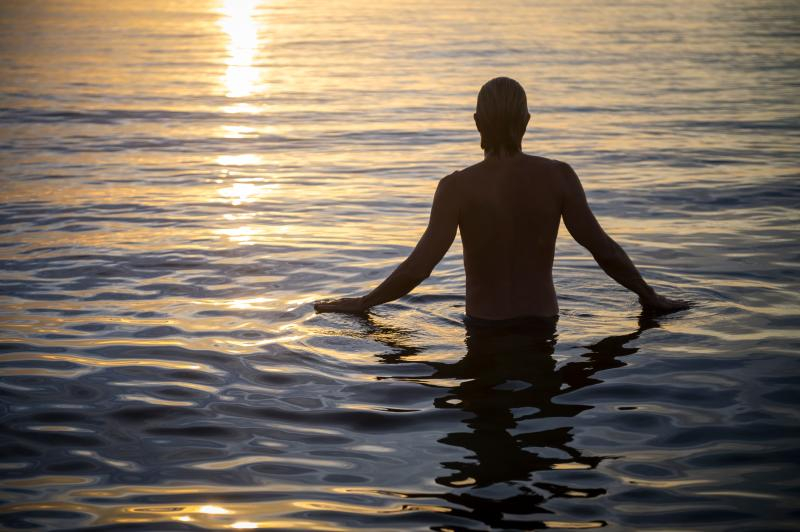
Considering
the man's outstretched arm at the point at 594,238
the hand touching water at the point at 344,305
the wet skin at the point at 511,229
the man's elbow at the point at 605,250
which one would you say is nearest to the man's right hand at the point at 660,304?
the man's outstretched arm at the point at 594,238

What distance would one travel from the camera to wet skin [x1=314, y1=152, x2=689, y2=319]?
6.47 meters

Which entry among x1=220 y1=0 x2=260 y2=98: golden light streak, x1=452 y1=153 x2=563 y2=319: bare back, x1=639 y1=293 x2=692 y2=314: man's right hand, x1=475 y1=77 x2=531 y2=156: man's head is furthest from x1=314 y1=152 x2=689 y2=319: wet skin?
x1=220 y1=0 x2=260 y2=98: golden light streak

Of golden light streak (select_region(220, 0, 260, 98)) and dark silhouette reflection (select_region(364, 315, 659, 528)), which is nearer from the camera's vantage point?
dark silhouette reflection (select_region(364, 315, 659, 528))

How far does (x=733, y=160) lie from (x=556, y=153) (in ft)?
8.33

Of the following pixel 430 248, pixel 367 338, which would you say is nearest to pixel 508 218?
pixel 430 248

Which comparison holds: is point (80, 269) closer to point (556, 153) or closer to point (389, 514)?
point (389, 514)

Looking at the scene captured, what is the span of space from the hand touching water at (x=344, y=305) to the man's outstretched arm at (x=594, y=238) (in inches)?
69.0

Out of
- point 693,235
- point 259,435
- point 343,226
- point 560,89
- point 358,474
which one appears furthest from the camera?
point 560,89

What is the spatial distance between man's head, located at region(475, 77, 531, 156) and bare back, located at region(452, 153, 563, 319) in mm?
147

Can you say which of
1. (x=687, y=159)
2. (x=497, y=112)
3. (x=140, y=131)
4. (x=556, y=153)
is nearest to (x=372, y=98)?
(x=140, y=131)

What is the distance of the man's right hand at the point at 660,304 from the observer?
7352mm

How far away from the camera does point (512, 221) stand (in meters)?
6.51

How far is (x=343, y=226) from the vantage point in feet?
36.6

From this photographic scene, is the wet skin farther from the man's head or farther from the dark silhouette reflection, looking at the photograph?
the dark silhouette reflection
